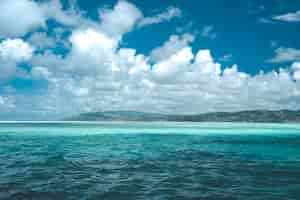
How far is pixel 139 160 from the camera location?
64.2 feet

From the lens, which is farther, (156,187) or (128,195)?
(156,187)

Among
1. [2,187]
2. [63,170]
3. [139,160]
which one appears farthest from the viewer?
[139,160]

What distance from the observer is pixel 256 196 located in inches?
450

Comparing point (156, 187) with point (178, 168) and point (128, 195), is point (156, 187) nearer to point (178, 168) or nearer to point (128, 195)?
point (128, 195)

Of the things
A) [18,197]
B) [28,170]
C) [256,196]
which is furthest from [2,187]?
[256,196]

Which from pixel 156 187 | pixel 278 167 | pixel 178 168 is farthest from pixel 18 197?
pixel 278 167

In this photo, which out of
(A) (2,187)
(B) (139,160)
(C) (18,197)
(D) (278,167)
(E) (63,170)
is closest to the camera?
(C) (18,197)

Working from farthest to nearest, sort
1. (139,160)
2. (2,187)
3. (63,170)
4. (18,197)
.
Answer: (139,160)
(63,170)
(2,187)
(18,197)

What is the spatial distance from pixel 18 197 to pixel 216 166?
443 inches

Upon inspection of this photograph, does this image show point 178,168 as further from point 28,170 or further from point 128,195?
point 28,170

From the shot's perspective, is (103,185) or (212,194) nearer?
(212,194)

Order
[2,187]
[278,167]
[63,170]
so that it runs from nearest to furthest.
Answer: [2,187]
[63,170]
[278,167]

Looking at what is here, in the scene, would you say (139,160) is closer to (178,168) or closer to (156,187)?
(178,168)

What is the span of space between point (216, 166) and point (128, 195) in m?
7.79
